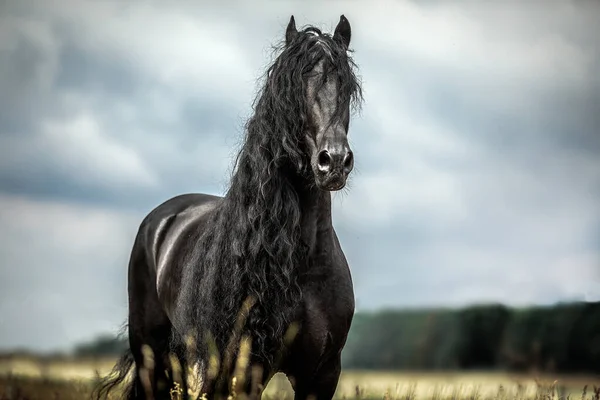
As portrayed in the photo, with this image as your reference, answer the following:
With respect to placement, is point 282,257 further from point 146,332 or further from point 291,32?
point 146,332

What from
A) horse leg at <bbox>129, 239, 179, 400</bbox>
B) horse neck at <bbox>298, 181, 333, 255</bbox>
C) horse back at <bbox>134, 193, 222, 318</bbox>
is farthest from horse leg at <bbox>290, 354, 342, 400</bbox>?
horse leg at <bbox>129, 239, 179, 400</bbox>

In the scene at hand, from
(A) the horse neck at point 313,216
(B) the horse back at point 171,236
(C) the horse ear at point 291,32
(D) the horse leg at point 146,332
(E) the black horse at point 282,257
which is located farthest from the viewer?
(D) the horse leg at point 146,332

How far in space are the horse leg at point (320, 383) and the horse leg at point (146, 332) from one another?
7.30 ft

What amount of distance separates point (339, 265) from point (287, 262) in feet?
1.46

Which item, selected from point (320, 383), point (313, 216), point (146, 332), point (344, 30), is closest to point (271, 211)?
point (313, 216)

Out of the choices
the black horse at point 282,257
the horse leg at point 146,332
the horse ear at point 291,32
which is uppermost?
the horse ear at point 291,32

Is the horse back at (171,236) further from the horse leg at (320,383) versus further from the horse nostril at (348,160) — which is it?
the horse nostril at (348,160)

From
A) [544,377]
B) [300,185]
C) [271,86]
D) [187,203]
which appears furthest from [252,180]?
[544,377]

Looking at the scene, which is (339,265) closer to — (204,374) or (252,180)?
(252,180)

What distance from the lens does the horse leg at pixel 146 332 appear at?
7141 mm

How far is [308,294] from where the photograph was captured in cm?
503

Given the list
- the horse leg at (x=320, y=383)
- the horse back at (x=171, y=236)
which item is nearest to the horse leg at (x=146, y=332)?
the horse back at (x=171, y=236)

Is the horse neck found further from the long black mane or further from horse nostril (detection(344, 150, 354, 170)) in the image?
horse nostril (detection(344, 150, 354, 170))

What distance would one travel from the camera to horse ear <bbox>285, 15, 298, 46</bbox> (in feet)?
17.4
